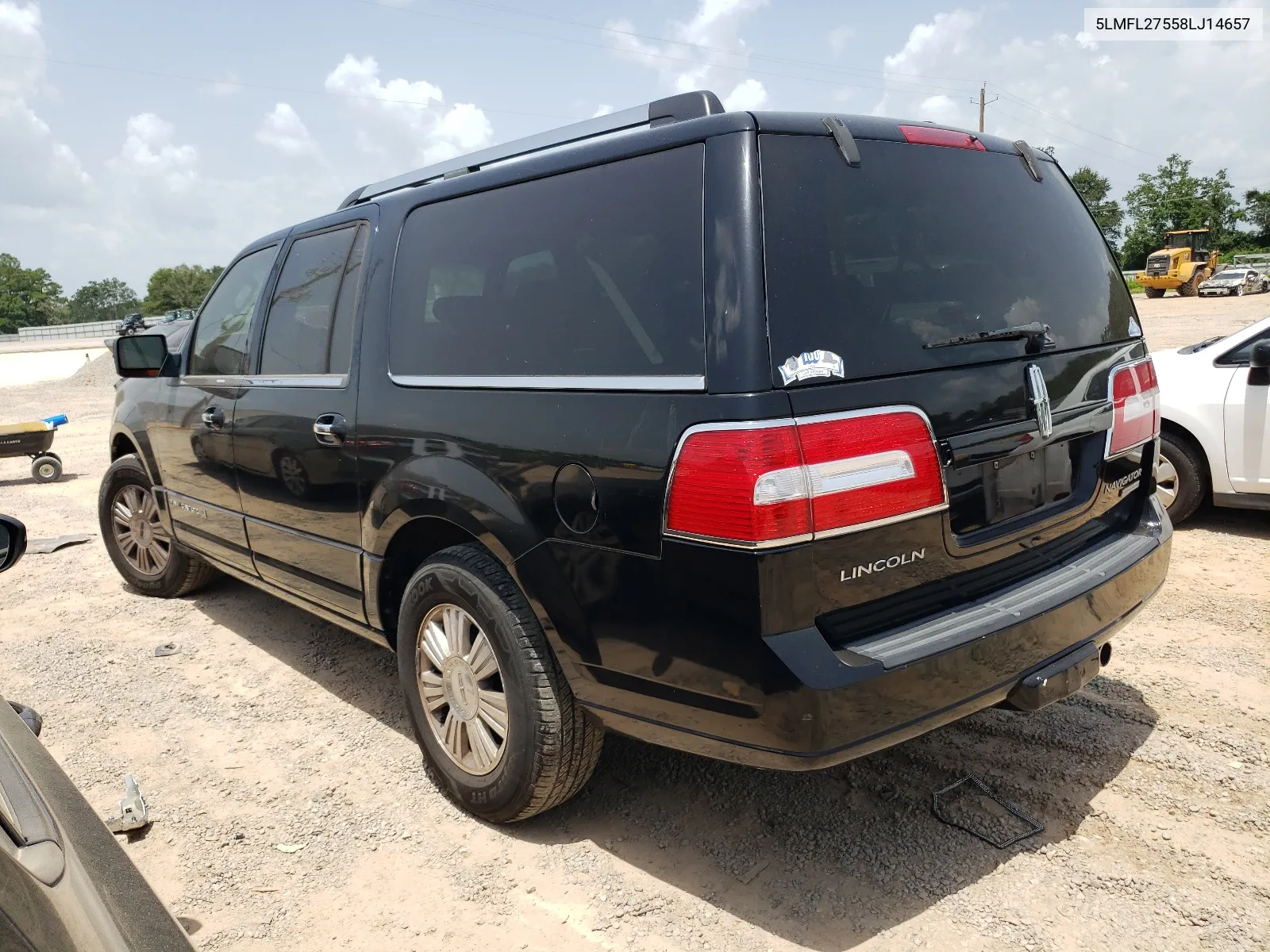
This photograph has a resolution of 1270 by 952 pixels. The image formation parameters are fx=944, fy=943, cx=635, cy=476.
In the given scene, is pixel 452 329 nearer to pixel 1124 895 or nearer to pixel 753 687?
pixel 753 687

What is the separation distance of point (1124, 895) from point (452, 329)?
2583 millimetres

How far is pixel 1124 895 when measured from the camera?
2.57 m

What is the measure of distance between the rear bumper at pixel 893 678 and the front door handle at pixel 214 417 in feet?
8.37

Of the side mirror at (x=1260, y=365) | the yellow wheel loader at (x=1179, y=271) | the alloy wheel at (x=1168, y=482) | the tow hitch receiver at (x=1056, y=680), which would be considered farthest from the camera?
the yellow wheel loader at (x=1179, y=271)

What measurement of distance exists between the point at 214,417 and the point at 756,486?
3.13m

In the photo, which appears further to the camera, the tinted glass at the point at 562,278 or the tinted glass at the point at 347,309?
the tinted glass at the point at 347,309

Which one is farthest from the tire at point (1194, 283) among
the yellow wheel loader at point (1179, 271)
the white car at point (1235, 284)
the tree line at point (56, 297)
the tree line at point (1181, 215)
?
the tree line at point (56, 297)

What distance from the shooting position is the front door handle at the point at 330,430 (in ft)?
11.3

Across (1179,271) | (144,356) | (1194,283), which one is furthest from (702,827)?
(1194,283)

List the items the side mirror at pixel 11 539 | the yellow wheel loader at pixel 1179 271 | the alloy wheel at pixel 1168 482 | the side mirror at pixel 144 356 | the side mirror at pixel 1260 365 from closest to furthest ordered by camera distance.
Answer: the side mirror at pixel 11 539
the side mirror at pixel 144 356
the side mirror at pixel 1260 365
the alloy wheel at pixel 1168 482
the yellow wheel loader at pixel 1179 271

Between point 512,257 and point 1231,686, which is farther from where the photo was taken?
point 1231,686

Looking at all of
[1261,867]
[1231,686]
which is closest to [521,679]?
[1261,867]

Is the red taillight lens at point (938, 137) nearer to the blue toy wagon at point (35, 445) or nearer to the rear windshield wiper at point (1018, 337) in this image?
the rear windshield wiper at point (1018, 337)

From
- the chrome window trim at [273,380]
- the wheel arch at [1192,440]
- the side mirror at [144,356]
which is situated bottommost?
the wheel arch at [1192,440]
